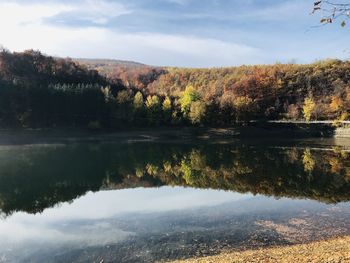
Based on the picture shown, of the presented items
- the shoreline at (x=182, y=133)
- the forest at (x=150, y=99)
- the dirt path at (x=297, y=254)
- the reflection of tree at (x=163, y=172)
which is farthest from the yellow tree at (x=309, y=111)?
the dirt path at (x=297, y=254)

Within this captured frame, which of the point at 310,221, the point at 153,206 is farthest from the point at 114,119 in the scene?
the point at 310,221

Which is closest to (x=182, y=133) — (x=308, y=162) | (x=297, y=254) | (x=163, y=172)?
(x=308, y=162)

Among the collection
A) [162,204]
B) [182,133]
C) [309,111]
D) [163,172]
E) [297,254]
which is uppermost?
[309,111]

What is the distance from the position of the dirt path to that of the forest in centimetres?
8854

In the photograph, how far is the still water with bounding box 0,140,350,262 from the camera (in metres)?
22.9

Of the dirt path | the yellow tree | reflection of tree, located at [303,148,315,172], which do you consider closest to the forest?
the yellow tree

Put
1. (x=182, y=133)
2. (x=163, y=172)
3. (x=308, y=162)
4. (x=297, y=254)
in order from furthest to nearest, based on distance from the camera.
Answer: (x=182, y=133), (x=308, y=162), (x=163, y=172), (x=297, y=254)

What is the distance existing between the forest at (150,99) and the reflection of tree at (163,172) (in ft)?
107

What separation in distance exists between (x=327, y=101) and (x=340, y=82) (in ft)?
54.4

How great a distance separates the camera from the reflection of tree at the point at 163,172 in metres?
38.8

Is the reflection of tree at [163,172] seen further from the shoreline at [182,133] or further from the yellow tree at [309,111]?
the yellow tree at [309,111]

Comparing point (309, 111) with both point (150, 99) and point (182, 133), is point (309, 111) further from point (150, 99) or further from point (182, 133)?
point (150, 99)

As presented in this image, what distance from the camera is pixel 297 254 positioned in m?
18.9

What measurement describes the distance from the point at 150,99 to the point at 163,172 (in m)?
69.5
